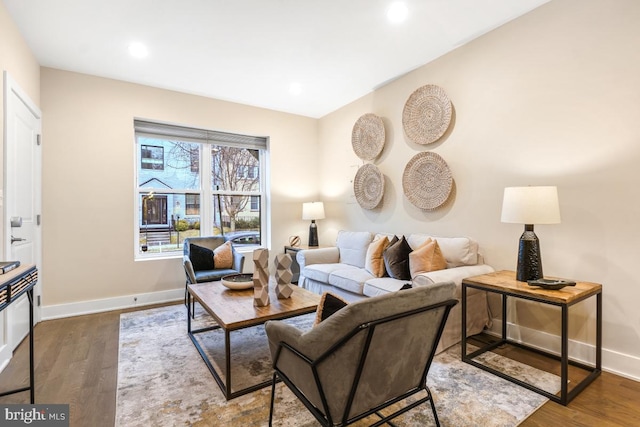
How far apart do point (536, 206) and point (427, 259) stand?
97 cm

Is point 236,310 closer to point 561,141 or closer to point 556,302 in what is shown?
point 556,302

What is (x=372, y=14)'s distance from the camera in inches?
103

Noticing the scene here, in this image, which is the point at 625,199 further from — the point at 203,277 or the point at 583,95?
the point at 203,277

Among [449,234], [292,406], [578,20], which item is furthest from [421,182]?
[292,406]

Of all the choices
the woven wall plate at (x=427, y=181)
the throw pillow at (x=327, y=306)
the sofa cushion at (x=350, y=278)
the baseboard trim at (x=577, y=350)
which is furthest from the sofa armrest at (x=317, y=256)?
the throw pillow at (x=327, y=306)

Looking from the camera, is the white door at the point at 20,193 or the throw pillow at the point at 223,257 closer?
the white door at the point at 20,193

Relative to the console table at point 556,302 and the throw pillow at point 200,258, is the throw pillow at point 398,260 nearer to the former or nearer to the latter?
the console table at point 556,302

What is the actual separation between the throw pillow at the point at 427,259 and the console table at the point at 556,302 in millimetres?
427

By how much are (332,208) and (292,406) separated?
340 centimetres

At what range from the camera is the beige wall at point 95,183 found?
3.49 meters

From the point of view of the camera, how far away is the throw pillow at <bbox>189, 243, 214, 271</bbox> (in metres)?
3.70

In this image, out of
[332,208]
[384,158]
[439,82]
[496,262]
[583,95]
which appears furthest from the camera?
[332,208]

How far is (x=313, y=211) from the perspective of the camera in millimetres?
4785

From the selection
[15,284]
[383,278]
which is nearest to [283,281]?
[383,278]
